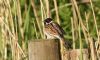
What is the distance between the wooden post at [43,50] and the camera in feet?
9.31

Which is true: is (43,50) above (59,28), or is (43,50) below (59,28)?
below

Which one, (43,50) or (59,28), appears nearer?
(43,50)

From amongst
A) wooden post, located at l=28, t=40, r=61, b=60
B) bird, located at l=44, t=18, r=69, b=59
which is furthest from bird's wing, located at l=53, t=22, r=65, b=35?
wooden post, located at l=28, t=40, r=61, b=60

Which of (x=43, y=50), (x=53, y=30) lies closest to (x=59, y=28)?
(x=53, y=30)

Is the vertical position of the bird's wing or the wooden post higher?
the bird's wing

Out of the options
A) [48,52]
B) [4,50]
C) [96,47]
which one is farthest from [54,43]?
[4,50]

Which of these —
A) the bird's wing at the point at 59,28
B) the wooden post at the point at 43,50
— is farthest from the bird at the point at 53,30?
the wooden post at the point at 43,50

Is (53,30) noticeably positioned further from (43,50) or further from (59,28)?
(43,50)

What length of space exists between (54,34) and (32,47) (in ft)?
3.43

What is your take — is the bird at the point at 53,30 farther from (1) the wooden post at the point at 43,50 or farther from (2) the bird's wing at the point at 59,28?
(1) the wooden post at the point at 43,50

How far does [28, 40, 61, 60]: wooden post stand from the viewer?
9.31 ft

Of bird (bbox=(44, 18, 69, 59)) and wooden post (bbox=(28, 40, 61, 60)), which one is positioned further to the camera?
bird (bbox=(44, 18, 69, 59))

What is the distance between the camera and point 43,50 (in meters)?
2.84

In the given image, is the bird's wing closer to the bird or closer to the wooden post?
the bird
